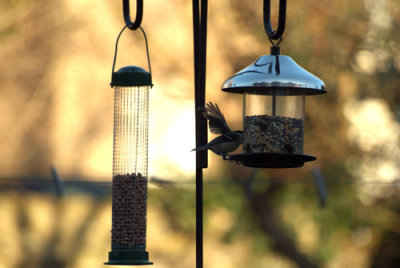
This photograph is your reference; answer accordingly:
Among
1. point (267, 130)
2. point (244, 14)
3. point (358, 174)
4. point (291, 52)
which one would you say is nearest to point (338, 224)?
point (358, 174)

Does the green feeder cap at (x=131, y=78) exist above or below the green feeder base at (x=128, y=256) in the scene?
above

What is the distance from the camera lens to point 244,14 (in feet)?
30.1

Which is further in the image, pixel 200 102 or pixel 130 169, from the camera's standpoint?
pixel 130 169

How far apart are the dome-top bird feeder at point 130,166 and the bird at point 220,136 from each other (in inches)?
21.8

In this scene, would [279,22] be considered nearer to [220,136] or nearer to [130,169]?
[220,136]

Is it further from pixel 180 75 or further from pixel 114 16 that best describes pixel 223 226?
pixel 114 16

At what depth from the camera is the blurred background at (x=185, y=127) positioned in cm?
891

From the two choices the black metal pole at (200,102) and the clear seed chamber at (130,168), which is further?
the clear seed chamber at (130,168)

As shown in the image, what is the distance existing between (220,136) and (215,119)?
0.10 meters

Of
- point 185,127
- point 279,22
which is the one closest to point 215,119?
point 279,22

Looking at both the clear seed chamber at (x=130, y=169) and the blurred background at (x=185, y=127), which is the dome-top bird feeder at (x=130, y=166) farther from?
the blurred background at (x=185, y=127)

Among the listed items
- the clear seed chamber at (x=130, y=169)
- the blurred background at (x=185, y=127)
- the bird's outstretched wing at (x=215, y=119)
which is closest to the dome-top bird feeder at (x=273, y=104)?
the bird's outstretched wing at (x=215, y=119)

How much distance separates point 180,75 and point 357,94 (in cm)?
216

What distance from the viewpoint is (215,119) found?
12.1ft
